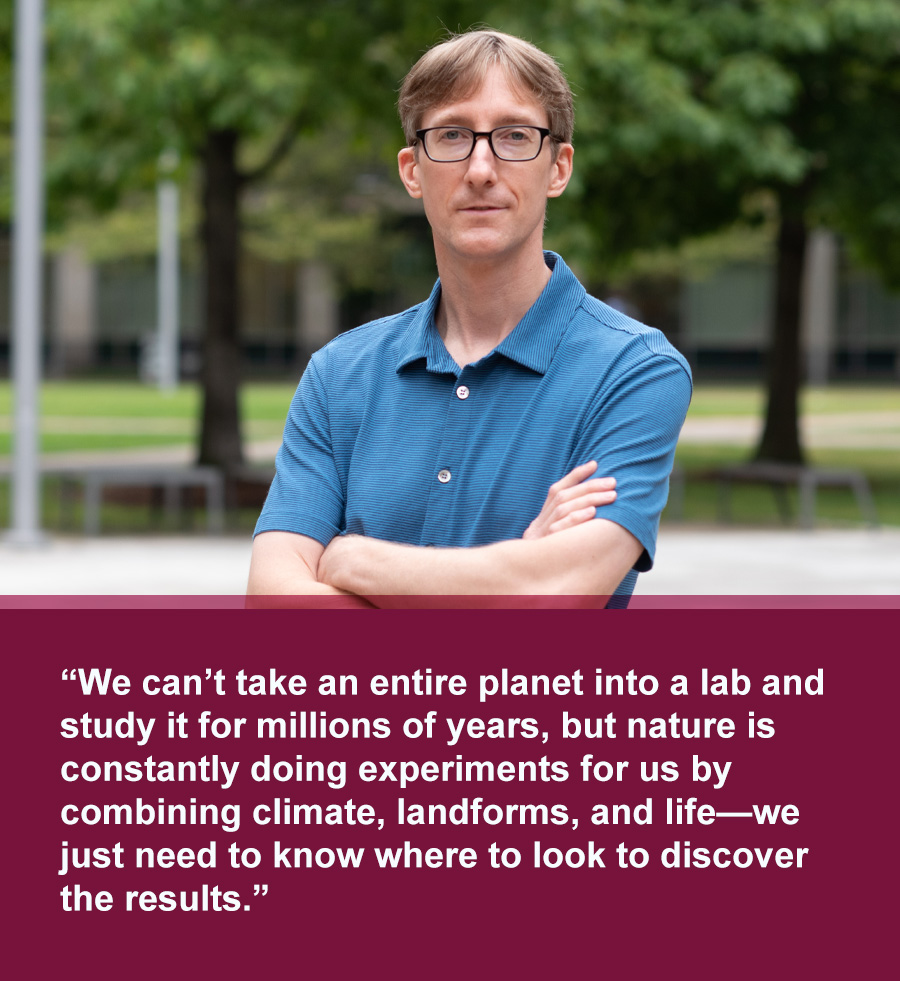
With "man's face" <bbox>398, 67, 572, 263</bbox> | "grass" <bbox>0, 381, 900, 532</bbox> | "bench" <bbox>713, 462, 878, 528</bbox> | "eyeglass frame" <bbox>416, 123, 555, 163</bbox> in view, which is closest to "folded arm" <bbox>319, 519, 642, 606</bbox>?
"man's face" <bbox>398, 67, 572, 263</bbox>

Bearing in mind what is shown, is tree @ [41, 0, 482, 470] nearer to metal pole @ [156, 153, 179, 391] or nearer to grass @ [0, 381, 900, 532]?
grass @ [0, 381, 900, 532]

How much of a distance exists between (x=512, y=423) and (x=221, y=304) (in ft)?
51.4

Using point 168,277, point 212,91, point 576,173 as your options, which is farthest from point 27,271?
point 168,277

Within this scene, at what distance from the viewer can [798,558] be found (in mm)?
12602

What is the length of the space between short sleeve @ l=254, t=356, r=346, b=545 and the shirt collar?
0.17 metres

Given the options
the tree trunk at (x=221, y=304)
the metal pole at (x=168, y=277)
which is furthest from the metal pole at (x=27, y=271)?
the metal pole at (x=168, y=277)

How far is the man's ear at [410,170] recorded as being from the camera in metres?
2.55

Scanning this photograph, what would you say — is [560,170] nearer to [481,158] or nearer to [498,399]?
[481,158]

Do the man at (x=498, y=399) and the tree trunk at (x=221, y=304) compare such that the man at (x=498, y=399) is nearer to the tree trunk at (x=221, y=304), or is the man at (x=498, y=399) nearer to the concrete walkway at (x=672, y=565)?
the concrete walkway at (x=672, y=565)

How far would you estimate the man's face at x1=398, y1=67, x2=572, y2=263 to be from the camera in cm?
241
